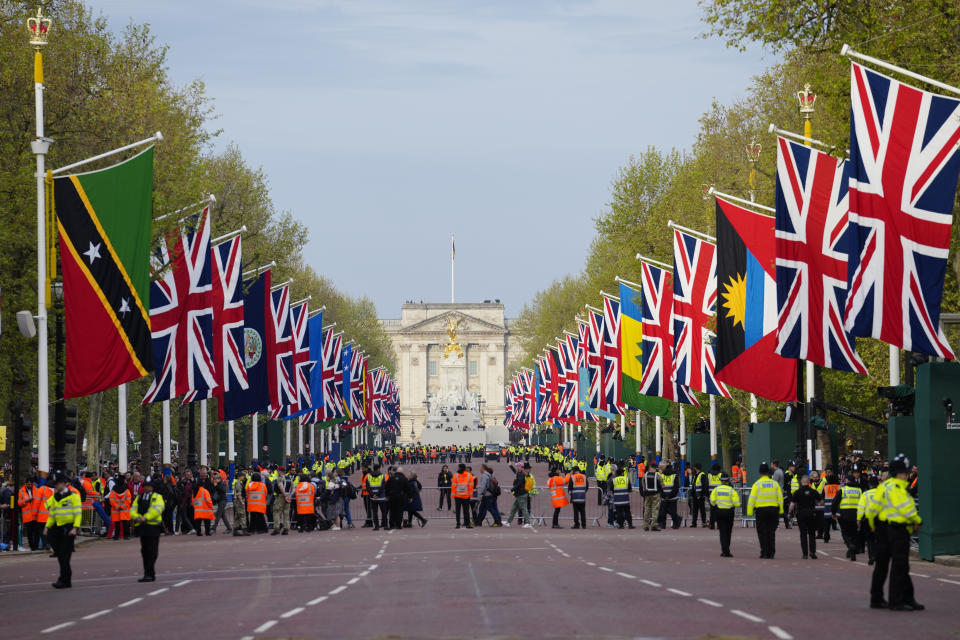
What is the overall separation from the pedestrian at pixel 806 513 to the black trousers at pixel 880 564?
9131 millimetres

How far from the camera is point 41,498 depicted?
98.7ft

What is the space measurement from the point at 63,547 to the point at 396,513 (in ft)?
57.9

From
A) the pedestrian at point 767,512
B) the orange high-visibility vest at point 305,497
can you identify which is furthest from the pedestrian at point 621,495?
the pedestrian at point 767,512

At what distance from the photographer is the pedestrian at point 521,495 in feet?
129

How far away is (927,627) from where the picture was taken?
14523mm

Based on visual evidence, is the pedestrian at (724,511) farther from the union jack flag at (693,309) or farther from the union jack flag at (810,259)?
the union jack flag at (693,309)

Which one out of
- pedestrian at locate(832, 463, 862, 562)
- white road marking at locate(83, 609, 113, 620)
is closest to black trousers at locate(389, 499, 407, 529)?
pedestrian at locate(832, 463, 862, 562)

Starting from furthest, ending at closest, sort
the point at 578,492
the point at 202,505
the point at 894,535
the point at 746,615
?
the point at 578,492
the point at 202,505
the point at 894,535
the point at 746,615

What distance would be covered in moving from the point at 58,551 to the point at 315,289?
232 ft

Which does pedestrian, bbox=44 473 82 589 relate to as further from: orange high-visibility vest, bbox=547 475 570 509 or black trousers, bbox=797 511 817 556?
orange high-visibility vest, bbox=547 475 570 509

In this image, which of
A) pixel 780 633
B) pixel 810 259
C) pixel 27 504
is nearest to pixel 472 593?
pixel 780 633

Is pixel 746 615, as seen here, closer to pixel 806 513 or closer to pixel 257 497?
pixel 806 513

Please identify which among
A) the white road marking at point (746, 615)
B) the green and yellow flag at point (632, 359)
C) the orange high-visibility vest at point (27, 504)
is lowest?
the white road marking at point (746, 615)

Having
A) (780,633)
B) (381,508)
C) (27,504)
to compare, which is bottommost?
(780,633)
